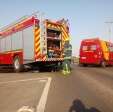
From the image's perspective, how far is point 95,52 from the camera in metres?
28.1

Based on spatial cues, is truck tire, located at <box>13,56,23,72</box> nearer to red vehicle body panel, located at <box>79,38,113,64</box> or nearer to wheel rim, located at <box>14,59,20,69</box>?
wheel rim, located at <box>14,59,20,69</box>

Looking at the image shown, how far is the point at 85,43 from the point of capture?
94.8ft

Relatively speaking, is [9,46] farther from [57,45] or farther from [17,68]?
[57,45]

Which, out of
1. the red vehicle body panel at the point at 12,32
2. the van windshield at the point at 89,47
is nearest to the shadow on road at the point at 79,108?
the red vehicle body panel at the point at 12,32

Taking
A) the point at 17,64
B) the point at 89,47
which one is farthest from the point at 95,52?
the point at 17,64

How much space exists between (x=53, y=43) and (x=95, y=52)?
25.1 feet

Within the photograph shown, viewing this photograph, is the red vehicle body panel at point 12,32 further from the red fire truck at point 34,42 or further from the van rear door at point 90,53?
the van rear door at point 90,53

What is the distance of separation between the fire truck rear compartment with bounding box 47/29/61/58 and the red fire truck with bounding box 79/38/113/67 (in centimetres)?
701

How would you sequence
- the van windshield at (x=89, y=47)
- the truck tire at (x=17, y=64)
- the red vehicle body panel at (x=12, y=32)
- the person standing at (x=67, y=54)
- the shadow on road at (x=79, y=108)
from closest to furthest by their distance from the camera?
the shadow on road at (x=79, y=108) < the red vehicle body panel at (x=12, y=32) < the person standing at (x=67, y=54) < the truck tire at (x=17, y=64) < the van windshield at (x=89, y=47)

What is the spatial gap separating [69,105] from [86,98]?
3.85 ft

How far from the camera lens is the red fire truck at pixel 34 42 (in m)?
19.5

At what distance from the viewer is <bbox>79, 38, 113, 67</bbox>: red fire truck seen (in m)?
27.9

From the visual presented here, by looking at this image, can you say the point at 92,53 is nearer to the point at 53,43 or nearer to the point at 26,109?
the point at 53,43

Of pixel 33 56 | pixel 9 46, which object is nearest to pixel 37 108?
pixel 33 56
